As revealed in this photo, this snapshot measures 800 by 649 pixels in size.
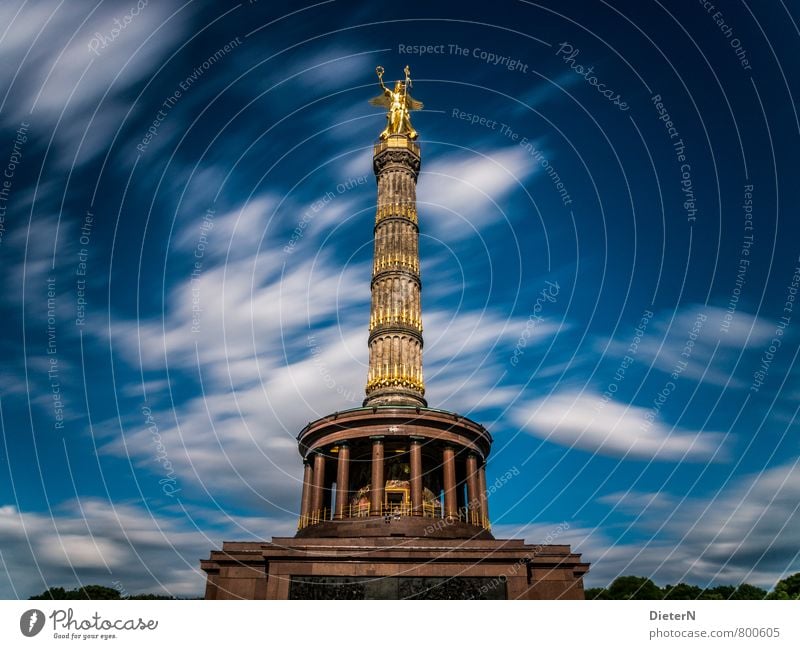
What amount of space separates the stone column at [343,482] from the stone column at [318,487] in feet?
4.60

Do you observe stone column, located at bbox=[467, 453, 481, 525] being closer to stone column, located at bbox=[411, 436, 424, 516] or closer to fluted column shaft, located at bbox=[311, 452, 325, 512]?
stone column, located at bbox=[411, 436, 424, 516]

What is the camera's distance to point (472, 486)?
26.9m

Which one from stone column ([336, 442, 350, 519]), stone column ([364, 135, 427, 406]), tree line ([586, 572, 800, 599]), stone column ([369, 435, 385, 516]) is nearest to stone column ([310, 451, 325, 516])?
stone column ([336, 442, 350, 519])

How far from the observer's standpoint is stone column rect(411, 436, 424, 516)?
80.2 ft

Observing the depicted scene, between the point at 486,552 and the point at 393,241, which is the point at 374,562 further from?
the point at 393,241

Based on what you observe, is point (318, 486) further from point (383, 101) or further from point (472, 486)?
point (383, 101)

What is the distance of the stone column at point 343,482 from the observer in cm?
2491

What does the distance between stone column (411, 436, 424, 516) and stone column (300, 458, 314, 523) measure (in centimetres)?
531

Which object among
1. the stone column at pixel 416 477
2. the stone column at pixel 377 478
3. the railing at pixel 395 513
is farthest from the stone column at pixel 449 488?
the stone column at pixel 377 478

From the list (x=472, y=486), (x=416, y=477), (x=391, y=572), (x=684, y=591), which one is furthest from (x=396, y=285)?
(x=684, y=591)

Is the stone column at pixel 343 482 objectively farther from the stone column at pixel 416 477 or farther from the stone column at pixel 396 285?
the stone column at pixel 396 285
